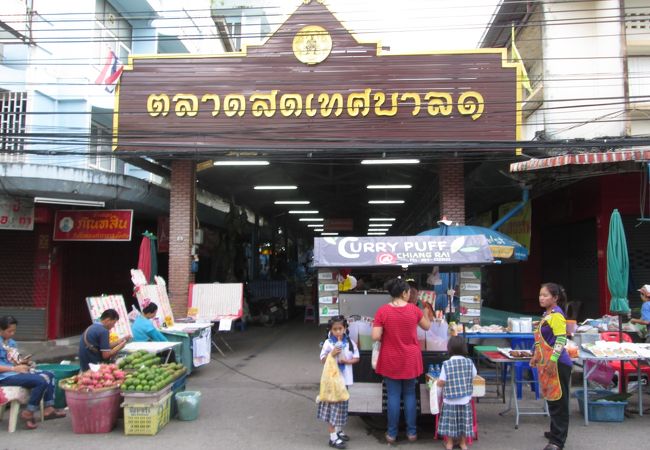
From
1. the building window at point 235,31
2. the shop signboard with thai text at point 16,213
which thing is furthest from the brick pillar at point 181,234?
the building window at point 235,31

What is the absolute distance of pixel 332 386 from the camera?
6.21 meters

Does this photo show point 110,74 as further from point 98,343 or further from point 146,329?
point 98,343

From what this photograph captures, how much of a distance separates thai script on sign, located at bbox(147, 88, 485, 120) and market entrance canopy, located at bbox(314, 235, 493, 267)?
5946mm

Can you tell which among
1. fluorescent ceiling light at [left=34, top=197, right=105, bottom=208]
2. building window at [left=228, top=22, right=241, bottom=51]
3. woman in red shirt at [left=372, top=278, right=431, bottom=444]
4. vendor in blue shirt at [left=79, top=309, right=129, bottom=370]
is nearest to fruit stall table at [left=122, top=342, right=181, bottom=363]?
vendor in blue shirt at [left=79, top=309, right=129, bottom=370]

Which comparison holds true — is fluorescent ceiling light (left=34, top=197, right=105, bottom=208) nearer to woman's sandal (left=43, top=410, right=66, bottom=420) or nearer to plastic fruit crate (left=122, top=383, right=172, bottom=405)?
woman's sandal (left=43, top=410, right=66, bottom=420)

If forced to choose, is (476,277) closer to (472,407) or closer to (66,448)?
(472,407)

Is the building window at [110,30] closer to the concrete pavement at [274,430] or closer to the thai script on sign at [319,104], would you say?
the thai script on sign at [319,104]

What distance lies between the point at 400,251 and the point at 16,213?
10826 millimetres

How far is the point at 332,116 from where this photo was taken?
12.6 m

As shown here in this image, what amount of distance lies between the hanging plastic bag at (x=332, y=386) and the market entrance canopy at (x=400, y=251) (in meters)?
1.41

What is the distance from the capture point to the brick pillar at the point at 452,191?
43.2 feet

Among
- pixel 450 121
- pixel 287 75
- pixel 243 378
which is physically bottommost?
pixel 243 378

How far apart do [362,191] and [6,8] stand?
1244 centimetres

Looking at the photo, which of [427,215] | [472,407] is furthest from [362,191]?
[472,407]
